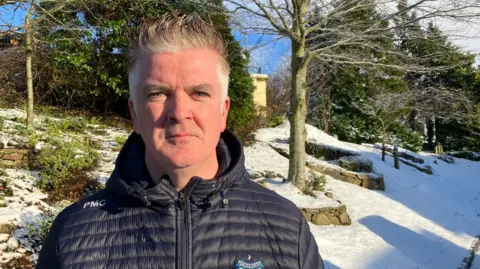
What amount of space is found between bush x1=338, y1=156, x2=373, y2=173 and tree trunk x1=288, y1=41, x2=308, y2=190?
3665mm

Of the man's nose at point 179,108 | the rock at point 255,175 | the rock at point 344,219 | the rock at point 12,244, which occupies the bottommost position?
the rock at point 344,219

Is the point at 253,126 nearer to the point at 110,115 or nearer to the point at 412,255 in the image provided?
the point at 110,115

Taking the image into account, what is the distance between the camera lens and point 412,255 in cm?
652

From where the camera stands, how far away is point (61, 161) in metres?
6.29

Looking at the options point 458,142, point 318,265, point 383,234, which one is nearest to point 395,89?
point 458,142

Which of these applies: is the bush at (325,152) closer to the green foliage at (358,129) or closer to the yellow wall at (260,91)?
the yellow wall at (260,91)

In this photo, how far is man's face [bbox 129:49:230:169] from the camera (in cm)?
124

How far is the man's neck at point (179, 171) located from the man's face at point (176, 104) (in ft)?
0.10

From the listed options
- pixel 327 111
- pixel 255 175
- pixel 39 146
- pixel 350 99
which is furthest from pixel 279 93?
pixel 39 146

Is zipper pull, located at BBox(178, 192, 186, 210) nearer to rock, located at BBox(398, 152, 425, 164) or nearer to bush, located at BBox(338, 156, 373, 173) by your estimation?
bush, located at BBox(338, 156, 373, 173)

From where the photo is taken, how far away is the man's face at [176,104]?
1.24 m

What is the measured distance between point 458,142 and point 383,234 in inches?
929

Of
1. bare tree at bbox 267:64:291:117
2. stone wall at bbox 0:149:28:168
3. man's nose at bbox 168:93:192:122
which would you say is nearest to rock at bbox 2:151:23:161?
stone wall at bbox 0:149:28:168

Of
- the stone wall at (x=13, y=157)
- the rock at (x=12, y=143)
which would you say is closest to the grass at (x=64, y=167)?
the stone wall at (x=13, y=157)
